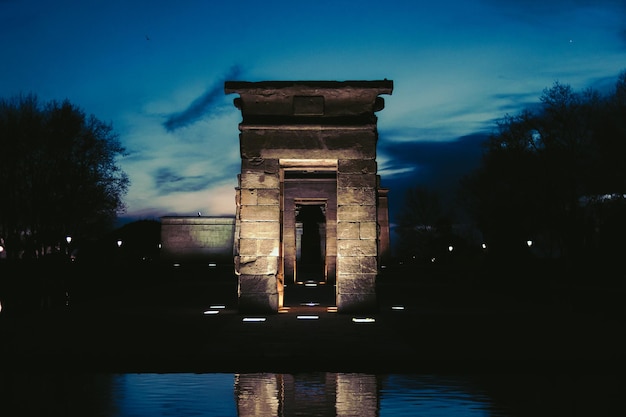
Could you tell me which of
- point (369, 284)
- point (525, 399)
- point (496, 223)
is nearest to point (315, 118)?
point (369, 284)

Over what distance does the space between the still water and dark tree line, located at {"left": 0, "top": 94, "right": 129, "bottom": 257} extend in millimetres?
36577

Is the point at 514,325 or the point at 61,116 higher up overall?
the point at 61,116

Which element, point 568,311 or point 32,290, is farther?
point 32,290

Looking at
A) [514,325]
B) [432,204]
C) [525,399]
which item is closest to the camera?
[525,399]

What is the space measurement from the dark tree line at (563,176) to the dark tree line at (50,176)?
75.7 feet

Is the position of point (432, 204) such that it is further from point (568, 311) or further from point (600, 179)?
point (568, 311)

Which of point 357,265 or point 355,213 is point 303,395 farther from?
point 355,213

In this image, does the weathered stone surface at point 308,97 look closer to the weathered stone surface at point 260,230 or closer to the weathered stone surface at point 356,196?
the weathered stone surface at point 356,196

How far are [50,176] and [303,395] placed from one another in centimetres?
3991

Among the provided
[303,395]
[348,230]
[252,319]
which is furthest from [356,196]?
[303,395]

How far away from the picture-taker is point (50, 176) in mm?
45250

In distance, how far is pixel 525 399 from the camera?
794cm

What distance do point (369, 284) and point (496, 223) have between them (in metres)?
33.8

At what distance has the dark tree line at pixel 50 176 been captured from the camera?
43.9m
